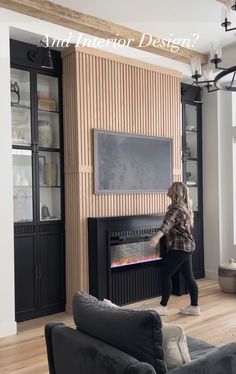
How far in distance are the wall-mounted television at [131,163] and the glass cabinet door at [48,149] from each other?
1.63 ft

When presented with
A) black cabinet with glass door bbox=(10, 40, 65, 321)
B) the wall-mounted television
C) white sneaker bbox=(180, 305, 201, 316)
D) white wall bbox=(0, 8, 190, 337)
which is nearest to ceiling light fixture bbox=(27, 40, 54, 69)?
black cabinet with glass door bbox=(10, 40, 65, 321)

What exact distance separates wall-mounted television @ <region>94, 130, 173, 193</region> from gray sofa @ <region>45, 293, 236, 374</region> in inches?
108

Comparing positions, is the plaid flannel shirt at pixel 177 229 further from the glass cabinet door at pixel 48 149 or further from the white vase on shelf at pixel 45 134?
the white vase on shelf at pixel 45 134

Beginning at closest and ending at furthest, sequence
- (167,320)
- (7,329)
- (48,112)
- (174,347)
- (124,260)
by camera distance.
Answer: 1. (174,347)
2. (7,329)
3. (167,320)
4. (48,112)
5. (124,260)

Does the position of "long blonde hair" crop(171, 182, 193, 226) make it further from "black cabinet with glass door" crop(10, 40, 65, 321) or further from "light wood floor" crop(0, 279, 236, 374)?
"black cabinet with glass door" crop(10, 40, 65, 321)

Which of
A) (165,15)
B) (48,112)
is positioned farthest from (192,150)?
(48,112)

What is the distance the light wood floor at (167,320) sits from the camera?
10.7ft

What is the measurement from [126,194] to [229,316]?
1.80 metres

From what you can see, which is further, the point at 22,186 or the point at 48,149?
the point at 48,149

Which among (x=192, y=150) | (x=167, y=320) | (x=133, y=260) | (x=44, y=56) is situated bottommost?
(x=167, y=320)

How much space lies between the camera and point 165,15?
4363mm

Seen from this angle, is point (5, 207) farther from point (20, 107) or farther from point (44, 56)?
point (44, 56)

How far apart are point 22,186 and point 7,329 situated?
1497 millimetres

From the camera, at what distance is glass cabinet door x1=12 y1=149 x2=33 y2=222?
445 cm
